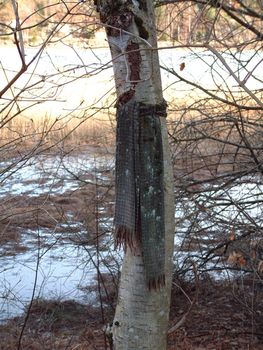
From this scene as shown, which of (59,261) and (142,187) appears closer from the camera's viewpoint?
(142,187)

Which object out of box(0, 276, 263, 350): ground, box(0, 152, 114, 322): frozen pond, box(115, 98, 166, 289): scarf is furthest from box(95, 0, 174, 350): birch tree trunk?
box(0, 152, 114, 322): frozen pond

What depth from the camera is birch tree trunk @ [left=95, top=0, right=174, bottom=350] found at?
352cm

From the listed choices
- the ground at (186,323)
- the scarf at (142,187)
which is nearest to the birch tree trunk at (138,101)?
the scarf at (142,187)

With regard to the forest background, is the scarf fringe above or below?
below

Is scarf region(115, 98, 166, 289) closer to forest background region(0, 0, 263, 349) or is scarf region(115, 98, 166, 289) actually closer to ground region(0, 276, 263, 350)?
ground region(0, 276, 263, 350)

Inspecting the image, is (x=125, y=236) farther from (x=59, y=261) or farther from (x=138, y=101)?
(x=59, y=261)

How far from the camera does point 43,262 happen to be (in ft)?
28.2

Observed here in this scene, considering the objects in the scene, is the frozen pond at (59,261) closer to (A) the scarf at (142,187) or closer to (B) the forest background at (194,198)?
(B) the forest background at (194,198)

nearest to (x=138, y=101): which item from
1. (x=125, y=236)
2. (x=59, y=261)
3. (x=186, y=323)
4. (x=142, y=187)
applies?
(x=142, y=187)

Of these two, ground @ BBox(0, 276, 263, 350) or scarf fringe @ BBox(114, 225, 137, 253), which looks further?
ground @ BBox(0, 276, 263, 350)

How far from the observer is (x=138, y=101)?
11.7ft

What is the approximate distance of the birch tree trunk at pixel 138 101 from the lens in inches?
138

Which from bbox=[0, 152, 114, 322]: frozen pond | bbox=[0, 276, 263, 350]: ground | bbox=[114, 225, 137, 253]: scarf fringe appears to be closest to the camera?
bbox=[114, 225, 137, 253]: scarf fringe

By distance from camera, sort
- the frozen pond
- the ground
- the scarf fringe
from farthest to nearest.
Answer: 1. the frozen pond
2. the ground
3. the scarf fringe
